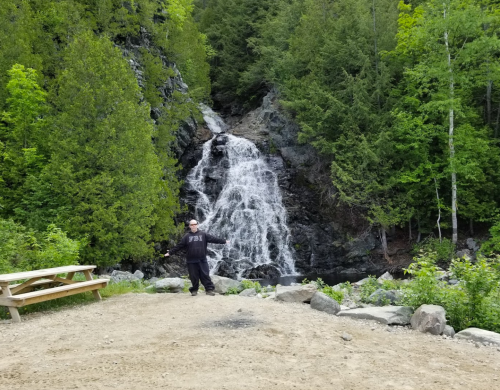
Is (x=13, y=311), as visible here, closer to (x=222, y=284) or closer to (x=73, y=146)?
(x=222, y=284)

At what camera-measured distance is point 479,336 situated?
18.7 ft

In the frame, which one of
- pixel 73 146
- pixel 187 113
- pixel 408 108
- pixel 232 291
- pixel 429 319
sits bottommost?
pixel 232 291

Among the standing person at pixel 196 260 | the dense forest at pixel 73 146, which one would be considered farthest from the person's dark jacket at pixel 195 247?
the dense forest at pixel 73 146

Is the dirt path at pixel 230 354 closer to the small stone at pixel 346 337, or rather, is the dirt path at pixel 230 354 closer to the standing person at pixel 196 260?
the small stone at pixel 346 337

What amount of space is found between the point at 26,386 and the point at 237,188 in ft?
63.9

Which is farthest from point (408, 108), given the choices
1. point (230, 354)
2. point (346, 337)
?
point (230, 354)

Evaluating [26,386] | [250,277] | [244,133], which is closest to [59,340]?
[26,386]

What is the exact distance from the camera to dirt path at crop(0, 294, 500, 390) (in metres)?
4.04

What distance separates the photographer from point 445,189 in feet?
69.6

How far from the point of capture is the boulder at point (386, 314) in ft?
21.8

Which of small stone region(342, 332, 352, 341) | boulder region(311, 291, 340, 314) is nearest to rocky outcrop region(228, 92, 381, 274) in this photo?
boulder region(311, 291, 340, 314)

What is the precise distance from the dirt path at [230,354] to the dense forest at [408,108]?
548 inches

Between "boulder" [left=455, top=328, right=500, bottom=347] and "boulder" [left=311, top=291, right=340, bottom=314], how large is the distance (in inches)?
87.7

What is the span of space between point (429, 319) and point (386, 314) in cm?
78
